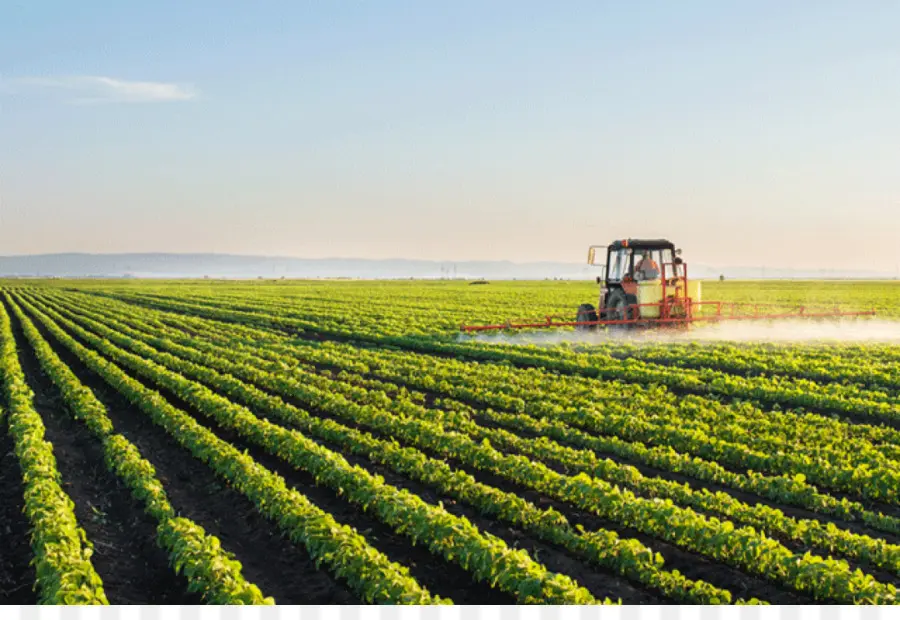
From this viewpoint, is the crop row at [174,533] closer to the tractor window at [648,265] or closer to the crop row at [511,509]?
A: the crop row at [511,509]

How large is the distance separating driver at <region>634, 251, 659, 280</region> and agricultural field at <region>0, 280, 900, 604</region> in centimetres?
569

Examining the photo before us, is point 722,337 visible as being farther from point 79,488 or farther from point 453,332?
point 79,488

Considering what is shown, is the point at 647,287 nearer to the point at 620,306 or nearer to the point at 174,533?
the point at 620,306

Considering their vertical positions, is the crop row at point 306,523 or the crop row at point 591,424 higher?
the crop row at point 591,424

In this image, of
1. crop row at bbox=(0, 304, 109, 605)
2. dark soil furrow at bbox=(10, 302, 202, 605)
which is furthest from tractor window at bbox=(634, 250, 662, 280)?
crop row at bbox=(0, 304, 109, 605)

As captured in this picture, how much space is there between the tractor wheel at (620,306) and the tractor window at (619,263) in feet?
1.43

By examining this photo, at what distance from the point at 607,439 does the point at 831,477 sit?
2706mm

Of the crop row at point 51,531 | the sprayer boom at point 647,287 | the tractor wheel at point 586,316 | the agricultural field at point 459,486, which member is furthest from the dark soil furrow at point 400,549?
the tractor wheel at point 586,316

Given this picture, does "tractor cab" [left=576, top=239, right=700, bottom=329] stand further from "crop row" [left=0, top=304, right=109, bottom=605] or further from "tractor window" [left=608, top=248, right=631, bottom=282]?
"crop row" [left=0, top=304, right=109, bottom=605]

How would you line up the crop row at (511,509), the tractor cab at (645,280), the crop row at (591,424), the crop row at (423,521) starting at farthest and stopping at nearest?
the tractor cab at (645,280) < the crop row at (591,424) < the crop row at (511,509) < the crop row at (423,521)

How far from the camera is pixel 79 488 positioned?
9102 millimetres

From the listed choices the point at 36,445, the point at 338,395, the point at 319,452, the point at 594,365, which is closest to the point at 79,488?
the point at 36,445

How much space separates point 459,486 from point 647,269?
15424mm

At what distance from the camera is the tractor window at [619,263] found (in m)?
22.8
